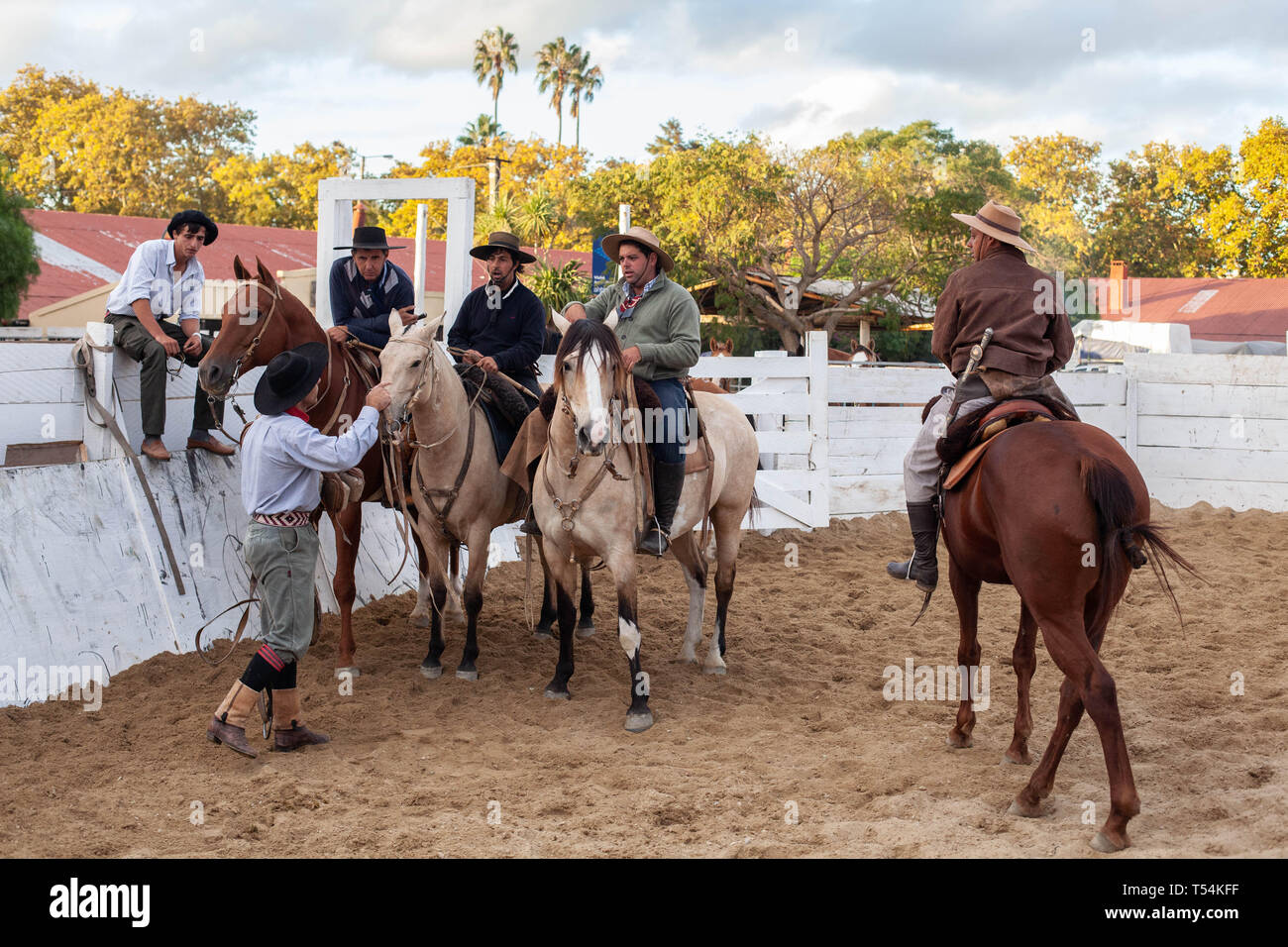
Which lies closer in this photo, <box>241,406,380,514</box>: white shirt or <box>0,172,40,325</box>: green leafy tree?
<box>241,406,380,514</box>: white shirt

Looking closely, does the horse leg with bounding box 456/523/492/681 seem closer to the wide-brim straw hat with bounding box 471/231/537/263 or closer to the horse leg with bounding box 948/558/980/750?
the wide-brim straw hat with bounding box 471/231/537/263

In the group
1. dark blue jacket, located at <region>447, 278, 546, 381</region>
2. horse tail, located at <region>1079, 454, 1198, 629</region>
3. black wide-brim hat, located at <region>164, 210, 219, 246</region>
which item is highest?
black wide-brim hat, located at <region>164, 210, 219, 246</region>

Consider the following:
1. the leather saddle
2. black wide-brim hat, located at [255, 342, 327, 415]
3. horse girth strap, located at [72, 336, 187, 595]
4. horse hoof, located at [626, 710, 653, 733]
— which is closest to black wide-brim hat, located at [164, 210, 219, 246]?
horse girth strap, located at [72, 336, 187, 595]

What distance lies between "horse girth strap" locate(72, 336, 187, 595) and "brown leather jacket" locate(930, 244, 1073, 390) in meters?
4.64

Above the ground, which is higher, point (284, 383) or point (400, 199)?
point (400, 199)

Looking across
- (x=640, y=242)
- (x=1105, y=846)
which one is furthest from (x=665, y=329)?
(x=1105, y=846)

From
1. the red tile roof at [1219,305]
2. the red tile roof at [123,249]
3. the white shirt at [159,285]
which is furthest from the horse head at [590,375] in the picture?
the red tile roof at [1219,305]

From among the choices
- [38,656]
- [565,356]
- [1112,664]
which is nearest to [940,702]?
[1112,664]

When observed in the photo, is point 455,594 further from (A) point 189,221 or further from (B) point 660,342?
(A) point 189,221

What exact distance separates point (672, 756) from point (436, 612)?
1968mm

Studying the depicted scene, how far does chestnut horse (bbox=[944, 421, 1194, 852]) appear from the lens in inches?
155

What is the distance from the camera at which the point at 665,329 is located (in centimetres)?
632

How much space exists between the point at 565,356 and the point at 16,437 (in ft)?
11.2

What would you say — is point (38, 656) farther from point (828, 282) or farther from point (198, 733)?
point (828, 282)
